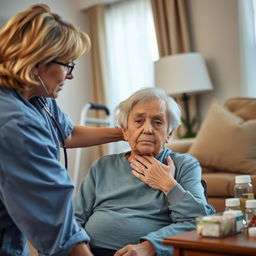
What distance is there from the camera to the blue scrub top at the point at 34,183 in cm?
117

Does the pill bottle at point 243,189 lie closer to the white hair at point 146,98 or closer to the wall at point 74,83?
the white hair at point 146,98

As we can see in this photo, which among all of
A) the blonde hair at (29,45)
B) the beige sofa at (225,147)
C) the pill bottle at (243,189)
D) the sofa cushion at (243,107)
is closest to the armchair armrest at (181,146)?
the beige sofa at (225,147)

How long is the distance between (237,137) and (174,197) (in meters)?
2.10

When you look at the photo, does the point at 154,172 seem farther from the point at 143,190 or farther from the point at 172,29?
the point at 172,29

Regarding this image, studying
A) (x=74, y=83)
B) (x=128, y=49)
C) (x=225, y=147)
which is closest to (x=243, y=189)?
(x=225, y=147)

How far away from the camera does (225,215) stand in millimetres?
1421

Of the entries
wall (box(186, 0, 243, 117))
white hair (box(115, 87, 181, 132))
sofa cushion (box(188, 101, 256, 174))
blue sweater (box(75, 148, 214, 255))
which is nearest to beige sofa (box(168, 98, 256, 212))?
sofa cushion (box(188, 101, 256, 174))

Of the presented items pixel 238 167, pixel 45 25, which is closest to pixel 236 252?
pixel 45 25

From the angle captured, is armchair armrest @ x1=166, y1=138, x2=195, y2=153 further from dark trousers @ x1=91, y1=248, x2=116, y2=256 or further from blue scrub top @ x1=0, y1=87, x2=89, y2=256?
blue scrub top @ x1=0, y1=87, x2=89, y2=256

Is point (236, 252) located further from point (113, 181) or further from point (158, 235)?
point (113, 181)

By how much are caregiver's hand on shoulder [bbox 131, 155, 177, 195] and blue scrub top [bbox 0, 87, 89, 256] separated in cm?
55

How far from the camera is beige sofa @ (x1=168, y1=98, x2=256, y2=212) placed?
11.5 feet

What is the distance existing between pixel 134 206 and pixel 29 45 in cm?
80

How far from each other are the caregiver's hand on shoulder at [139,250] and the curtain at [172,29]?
11.4 feet
